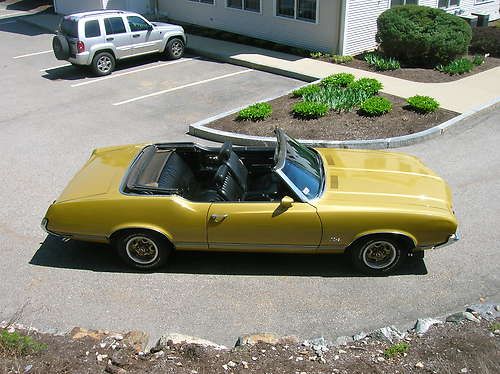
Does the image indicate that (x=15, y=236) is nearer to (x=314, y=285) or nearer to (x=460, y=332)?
(x=314, y=285)

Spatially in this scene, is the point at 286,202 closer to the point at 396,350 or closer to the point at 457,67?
the point at 396,350

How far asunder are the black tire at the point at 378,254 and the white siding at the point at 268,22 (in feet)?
36.8

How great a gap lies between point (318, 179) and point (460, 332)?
239cm

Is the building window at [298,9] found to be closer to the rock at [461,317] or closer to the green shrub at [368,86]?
the green shrub at [368,86]

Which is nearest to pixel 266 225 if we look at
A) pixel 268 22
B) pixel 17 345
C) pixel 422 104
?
pixel 17 345

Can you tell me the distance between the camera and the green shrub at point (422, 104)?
448 inches

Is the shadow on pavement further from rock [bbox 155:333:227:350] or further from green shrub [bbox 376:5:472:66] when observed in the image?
green shrub [bbox 376:5:472:66]

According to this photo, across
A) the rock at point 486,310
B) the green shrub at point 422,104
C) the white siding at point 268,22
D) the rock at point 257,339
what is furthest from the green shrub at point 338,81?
the rock at point 257,339

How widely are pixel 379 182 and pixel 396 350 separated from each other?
2.35 m

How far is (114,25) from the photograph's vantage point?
15.2 meters

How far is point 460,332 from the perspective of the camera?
505 centimetres

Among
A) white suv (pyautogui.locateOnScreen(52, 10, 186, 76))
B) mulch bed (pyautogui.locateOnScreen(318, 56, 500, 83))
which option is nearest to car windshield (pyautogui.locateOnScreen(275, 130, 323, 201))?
mulch bed (pyautogui.locateOnScreen(318, 56, 500, 83))

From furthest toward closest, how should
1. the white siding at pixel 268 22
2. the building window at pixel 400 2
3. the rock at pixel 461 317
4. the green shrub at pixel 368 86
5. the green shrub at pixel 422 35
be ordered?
the building window at pixel 400 2
the white siding at pixel 268 22
the green shrub at pixel 422 35
the green shrub at pixel 368 86
the rock at pixel 461 317

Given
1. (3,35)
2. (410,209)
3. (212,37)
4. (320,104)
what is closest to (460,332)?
(410,209)
